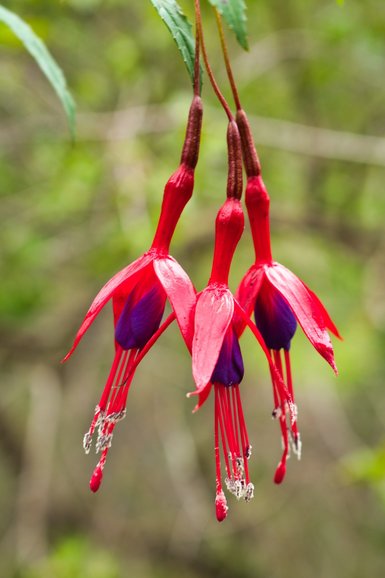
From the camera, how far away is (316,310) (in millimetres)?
660

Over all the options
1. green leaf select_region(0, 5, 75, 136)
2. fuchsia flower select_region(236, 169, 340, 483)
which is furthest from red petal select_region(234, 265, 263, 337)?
green leaf select_region(0, 5, 75, 136)

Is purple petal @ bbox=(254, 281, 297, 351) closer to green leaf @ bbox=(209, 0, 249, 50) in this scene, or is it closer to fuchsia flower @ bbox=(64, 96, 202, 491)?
fuchsia flower @ bbox=(64, 96, 202, 491)

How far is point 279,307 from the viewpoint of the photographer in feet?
2.28

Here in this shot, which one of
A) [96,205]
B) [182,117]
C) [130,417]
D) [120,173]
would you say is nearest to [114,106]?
[96,205]

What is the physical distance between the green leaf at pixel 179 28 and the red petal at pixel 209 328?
20cm

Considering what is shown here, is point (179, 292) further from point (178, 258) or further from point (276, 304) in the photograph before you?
point (178, 258)

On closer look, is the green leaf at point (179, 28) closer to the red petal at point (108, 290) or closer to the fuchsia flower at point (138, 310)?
the fuchsia flower at point (138, 310)

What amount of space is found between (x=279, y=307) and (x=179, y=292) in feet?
0.35

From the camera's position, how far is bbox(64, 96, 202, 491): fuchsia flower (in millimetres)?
629

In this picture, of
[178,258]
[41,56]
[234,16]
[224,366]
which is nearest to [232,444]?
[224,366]

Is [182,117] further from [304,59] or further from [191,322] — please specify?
[191,322]

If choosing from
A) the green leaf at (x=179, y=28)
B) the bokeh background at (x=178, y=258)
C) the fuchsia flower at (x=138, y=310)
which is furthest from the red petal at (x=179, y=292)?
the bokeh background at (x=178, y=258)

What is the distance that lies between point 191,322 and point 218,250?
11cm

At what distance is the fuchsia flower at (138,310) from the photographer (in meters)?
0.63
